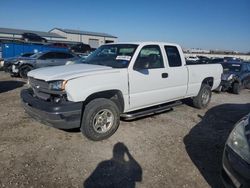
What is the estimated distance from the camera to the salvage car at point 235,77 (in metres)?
10.6

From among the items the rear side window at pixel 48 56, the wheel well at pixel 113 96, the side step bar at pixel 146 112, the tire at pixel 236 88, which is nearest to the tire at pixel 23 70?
the rear side window at pixel 48 56

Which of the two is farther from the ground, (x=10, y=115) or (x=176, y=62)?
(x=176, y=62)

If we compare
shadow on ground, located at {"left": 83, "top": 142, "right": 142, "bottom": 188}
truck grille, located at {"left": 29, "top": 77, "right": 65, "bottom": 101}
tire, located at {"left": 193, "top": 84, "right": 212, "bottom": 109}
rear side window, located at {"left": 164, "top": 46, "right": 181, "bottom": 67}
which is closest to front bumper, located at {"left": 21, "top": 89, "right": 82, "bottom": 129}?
truck grille, located at {"left": 29, "top": 77, "right": 65, "bottom": 101}

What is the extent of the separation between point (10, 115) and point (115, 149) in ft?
10.5

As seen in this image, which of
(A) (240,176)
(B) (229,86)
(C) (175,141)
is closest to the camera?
(A) (240,176)

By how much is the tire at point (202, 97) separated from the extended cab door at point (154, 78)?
3.90 ft

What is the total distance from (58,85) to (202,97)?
15.6 feet

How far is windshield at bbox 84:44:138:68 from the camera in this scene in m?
4.85

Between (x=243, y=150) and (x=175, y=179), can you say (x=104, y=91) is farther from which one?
(x=243, y=150)

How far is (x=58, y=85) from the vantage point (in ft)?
13.0

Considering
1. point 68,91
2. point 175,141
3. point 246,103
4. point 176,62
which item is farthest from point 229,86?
point 68,91

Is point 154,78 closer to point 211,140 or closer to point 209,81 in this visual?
point 211,140

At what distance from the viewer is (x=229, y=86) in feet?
34.8

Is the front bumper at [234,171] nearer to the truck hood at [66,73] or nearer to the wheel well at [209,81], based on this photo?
the truck hood at [66,73]
